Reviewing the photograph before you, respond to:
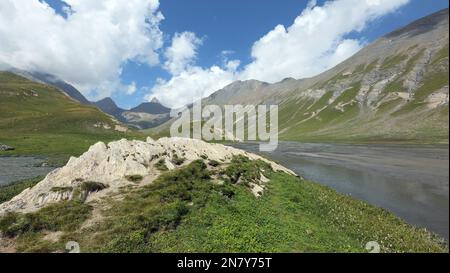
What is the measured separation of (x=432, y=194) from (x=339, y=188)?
1412cm

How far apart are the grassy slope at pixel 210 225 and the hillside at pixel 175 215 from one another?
0.23 feet

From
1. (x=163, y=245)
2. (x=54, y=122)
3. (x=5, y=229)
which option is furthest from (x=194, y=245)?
(x=54, y=122)

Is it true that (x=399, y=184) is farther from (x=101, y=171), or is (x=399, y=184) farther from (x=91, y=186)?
(x=91, y=186)

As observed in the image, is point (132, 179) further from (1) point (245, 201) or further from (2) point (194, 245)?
(2) point (194, 245)

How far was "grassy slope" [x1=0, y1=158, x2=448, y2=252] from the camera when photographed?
65.6 feet

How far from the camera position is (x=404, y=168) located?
71.8m

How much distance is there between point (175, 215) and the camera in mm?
23875

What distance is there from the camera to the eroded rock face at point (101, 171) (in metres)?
25.9

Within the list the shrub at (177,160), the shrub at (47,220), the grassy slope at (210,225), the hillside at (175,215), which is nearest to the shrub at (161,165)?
the hillside at (175,215)

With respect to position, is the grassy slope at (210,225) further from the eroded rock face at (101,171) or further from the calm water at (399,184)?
the calm water at (399,184)

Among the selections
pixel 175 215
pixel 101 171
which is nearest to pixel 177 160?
pixel 101 171

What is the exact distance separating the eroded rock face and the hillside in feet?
0.34

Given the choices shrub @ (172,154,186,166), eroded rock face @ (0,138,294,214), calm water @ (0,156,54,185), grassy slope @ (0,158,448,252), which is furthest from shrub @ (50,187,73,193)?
calm water @ (0,156,54,185)

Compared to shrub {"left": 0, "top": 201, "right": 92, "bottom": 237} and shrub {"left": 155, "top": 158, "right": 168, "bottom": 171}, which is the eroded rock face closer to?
shrub {"left": 155, "top": 158, "right": 168, "bottom": 171}
